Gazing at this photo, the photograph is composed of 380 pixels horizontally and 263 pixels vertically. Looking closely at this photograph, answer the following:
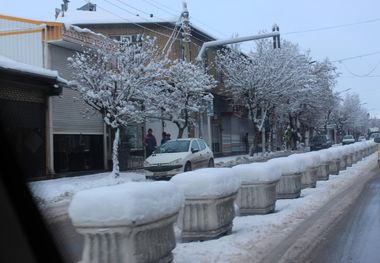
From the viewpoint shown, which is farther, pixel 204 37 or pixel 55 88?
pixel 204 37

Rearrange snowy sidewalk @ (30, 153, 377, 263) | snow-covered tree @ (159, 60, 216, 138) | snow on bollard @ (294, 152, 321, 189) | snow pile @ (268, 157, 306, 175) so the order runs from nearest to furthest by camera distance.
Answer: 1. snowy sidewalk @ (30, 153, 377, 263)
2. snow pile @ (268, 157, 306, 175)
3. snow on bollard @ (294, 152, 321, 189)
4. snow-covered tree @ (159, 60, 216, 138)

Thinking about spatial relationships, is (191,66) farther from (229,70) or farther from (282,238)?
(282,238)

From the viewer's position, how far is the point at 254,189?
1068 cm

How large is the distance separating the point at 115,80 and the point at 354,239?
571 inches

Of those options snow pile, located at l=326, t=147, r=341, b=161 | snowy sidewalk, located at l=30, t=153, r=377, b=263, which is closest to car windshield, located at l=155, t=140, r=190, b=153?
snowy sidewalk, located at l=30, t=153, r=377, b=263

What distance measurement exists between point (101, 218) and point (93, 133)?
2003 cm

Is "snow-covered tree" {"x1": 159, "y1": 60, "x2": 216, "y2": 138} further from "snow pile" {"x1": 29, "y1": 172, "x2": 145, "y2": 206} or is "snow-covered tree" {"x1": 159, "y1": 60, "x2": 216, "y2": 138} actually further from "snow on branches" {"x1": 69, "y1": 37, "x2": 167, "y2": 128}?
"snow pile" {"x1": 29, "y1": 172, "x2": 145, "y2": 206}

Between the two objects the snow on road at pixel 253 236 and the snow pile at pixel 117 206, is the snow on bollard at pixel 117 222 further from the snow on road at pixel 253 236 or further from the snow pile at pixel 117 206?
the snow on road at pixel 253 236

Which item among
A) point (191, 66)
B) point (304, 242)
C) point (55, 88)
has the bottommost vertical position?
point (304, 242)

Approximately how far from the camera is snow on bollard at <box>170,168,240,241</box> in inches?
327

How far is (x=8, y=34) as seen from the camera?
78.7ft

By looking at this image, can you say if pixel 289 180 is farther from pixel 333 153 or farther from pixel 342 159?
pixel 342 159

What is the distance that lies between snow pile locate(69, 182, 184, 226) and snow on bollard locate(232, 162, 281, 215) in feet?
15.7

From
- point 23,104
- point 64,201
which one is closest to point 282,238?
point 64,201
